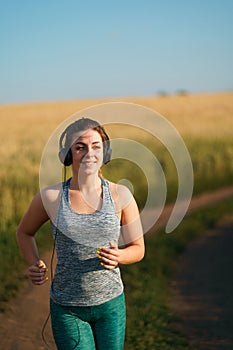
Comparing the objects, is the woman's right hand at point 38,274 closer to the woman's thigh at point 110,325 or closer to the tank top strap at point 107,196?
the woman's thigh at point 110,325

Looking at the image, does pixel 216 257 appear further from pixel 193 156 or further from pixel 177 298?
pixel 193 156

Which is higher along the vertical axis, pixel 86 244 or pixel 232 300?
pixel 86 244

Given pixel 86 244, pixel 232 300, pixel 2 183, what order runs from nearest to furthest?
1. pixel 86 244
2. pixel 232 300
3. pixel 2 183

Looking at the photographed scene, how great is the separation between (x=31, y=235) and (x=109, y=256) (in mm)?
451

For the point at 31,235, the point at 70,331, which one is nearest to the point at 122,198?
the point at 31,235

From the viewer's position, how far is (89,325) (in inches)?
102

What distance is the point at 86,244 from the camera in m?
2.47

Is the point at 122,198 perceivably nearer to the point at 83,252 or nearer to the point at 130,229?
the point at 130,229

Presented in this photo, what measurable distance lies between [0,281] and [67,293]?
422cm

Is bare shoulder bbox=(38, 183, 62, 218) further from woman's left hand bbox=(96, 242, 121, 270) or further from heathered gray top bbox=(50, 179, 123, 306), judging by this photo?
woman's left hand bbox=(96, 242, 121, 270)

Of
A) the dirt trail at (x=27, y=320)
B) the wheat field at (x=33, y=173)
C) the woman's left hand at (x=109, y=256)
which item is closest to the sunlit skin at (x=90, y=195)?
the woman's left hand at (x=109, y=256)

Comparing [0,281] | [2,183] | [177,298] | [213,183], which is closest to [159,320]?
[177,298]

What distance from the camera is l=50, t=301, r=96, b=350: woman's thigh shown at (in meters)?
2.52

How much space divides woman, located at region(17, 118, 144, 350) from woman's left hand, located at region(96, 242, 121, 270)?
6 cm
